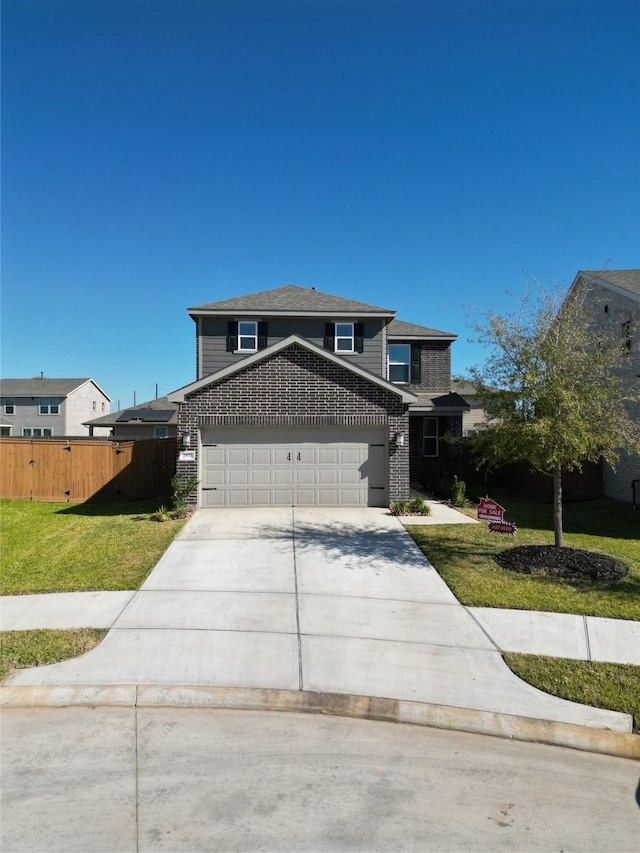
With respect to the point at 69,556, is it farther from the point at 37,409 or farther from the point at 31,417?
the point at 31,417

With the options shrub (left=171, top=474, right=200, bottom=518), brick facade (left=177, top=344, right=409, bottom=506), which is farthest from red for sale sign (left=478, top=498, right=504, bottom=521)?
shrub (left=171, top=474, right=200, bottom=518)

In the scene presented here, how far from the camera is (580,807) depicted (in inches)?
140

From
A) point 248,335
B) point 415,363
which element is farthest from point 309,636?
point 415,363

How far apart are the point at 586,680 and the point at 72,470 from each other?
14.8m

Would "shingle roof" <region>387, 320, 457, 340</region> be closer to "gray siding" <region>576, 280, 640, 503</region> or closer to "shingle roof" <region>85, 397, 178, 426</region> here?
"gray siding" <region>576, 280, 640, 503</region>

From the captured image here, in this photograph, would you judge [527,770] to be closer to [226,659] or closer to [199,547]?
[226,659]

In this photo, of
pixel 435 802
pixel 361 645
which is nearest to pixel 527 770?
pixel 435 802

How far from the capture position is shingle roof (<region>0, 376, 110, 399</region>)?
138 feet

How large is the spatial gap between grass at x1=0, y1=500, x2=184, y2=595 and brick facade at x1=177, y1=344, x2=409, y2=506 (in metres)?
2.38

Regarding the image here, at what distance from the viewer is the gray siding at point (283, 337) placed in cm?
1734

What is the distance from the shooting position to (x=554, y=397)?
8.29 meters

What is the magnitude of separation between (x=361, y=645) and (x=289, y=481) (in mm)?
7654

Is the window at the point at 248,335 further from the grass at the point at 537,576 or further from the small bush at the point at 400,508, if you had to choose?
the grass at the point at 537,576

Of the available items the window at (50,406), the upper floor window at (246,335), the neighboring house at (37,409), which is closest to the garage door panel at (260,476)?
the upper floor window at (246,335)
